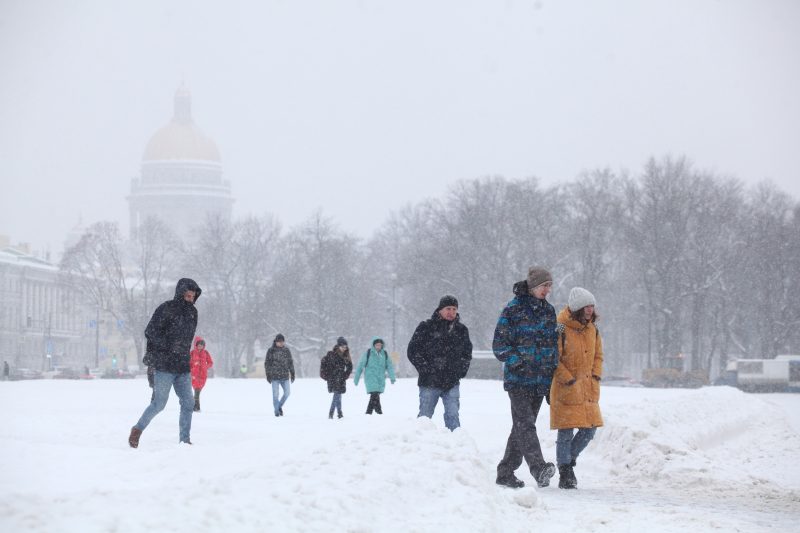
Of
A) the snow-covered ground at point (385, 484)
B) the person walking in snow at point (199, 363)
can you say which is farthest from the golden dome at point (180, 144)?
the snow-covered ground at point (385, 484)

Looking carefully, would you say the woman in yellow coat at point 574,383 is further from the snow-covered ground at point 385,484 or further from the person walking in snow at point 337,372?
the person walking in snow at point 337,372

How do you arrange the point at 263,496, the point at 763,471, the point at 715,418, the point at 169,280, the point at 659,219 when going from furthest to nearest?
the point at 169,280 → the point at 659,219 → the point at 715,418 → the point at 763,471 → the point at 263,496

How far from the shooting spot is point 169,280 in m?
103

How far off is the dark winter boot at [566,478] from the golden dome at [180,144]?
6718 inches

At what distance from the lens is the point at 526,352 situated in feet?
39.0

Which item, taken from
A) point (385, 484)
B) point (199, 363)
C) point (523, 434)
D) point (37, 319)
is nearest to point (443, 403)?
point (523, 434)

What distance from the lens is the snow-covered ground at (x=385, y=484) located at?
7.69 meters

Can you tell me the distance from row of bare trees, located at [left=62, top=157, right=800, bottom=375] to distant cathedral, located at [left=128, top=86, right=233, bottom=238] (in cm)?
8065

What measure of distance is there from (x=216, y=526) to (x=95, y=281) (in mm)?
82575

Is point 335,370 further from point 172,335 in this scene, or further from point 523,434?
point 523,434

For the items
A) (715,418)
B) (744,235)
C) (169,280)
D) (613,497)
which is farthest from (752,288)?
(613,497)

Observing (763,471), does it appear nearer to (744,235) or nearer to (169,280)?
(744,235)

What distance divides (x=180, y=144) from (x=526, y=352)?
174m

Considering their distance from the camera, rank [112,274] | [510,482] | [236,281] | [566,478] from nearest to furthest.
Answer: [510,482]
[566,478]
[112,274]
[236,281]
